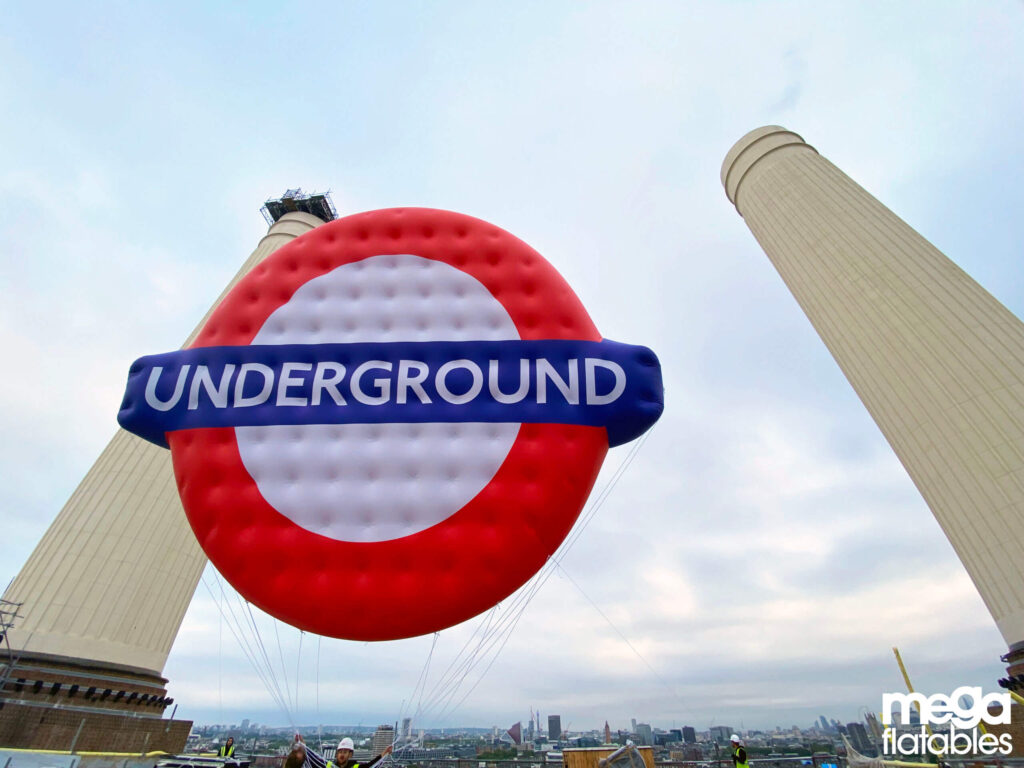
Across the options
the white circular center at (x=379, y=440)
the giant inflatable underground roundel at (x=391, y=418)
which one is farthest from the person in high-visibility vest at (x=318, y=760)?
the white circular center at (x=379, y=440)

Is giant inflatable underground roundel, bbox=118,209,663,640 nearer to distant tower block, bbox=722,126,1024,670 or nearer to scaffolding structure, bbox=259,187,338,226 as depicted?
distant tower block, bbox=722,126,1024,670

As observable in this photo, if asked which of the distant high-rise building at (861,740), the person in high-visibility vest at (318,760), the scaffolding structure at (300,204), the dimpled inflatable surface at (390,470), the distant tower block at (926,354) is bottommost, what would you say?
the person in high-visibility vest at (318,760)

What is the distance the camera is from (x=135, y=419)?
4.24 meters

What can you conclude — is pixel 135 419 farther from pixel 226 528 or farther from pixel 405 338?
pixel 405 338

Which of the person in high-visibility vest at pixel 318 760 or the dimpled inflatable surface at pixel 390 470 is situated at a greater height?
the dimpled inflatable surface at pixel 390 470

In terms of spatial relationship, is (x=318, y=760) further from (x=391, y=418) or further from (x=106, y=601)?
(x=106, y=601)

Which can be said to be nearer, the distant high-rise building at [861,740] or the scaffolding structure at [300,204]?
the distant high-rise building at [861,740]

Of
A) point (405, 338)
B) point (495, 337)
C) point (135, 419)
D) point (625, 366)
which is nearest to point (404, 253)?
point (405, 338)

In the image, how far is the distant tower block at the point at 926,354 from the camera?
11.6 meters

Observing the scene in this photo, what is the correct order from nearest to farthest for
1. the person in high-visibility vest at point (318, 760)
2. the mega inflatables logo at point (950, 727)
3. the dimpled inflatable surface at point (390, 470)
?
1. the dimpled inflatable surface at point (390, 470)
2. the person in high-visibility vest at point (318, 760)
3. the mega inflatables logo at point (950, 727)

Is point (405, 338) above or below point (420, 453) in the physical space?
above

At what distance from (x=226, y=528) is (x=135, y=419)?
54.4 inches

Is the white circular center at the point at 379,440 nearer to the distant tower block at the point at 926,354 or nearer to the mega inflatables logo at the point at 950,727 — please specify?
the mega inflatables logo at the point at 950,727

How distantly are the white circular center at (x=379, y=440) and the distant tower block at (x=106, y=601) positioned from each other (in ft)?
41.4
